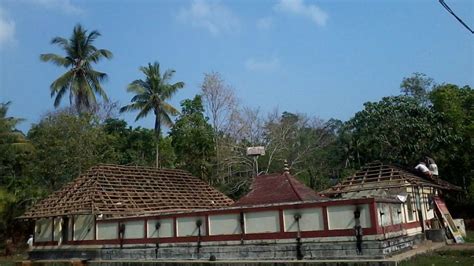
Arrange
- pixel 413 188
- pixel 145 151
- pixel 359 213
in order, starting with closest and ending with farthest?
pixel 359 213 < pixel 413 188 < pixel 145 151

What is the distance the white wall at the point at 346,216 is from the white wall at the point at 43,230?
15.6 meters

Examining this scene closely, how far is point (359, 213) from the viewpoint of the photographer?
15.5 metres

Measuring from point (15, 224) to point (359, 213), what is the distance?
25.9m

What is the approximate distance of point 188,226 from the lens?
19.3 m

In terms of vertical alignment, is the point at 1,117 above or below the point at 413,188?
above

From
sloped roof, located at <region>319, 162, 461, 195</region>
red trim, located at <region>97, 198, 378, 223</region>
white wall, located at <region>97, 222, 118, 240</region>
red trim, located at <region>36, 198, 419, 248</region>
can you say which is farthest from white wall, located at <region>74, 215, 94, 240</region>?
sloped roof, located at <region>319, 162, 461, 195</region>

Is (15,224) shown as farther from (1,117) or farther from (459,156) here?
(459,156)

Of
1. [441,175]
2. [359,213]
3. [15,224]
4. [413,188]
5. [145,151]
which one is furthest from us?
[145,151]

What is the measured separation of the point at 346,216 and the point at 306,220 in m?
1.47

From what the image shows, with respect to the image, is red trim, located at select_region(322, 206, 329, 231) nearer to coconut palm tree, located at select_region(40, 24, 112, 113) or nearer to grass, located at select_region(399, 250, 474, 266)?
grass, located at select_region(399, 250, 474, 266)

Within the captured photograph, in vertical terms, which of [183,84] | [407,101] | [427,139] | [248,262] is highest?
[183,84]

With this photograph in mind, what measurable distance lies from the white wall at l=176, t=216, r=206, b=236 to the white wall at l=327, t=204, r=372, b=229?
5.34 metres

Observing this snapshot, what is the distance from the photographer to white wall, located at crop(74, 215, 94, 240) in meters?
22.6

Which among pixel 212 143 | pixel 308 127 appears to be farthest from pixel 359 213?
pixel 308 127
